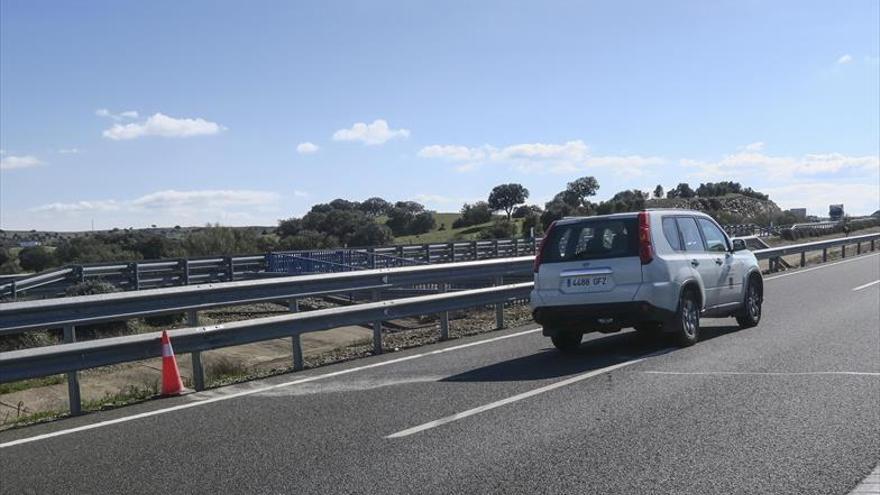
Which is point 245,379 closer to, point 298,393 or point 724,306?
point 298,393

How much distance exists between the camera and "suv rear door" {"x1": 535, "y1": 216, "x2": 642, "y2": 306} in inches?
406

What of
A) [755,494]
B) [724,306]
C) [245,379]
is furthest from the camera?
[724,306]

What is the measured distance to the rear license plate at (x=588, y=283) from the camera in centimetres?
1036

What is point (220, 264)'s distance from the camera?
96.4 feet

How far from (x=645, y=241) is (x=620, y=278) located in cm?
54

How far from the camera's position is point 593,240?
1068 centimetres

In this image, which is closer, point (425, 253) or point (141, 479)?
point (141, 479)

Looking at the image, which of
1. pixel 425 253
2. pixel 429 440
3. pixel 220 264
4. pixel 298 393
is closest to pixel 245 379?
pixel 298 393

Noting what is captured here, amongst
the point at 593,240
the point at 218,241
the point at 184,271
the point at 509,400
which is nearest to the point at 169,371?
the point at 509,400

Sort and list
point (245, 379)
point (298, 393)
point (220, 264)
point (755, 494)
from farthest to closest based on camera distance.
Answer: point (220, 264) → point (245, 379) → point (298, 393) → point (755, 494)

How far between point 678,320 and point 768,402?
9.91 ft

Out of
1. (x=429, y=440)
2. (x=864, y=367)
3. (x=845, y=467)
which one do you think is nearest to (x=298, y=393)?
(x=429, y=440)

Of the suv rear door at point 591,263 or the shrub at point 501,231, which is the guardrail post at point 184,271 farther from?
the shrub at point 501,231

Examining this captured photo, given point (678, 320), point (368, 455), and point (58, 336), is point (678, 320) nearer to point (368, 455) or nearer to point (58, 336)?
point (368, 455)
